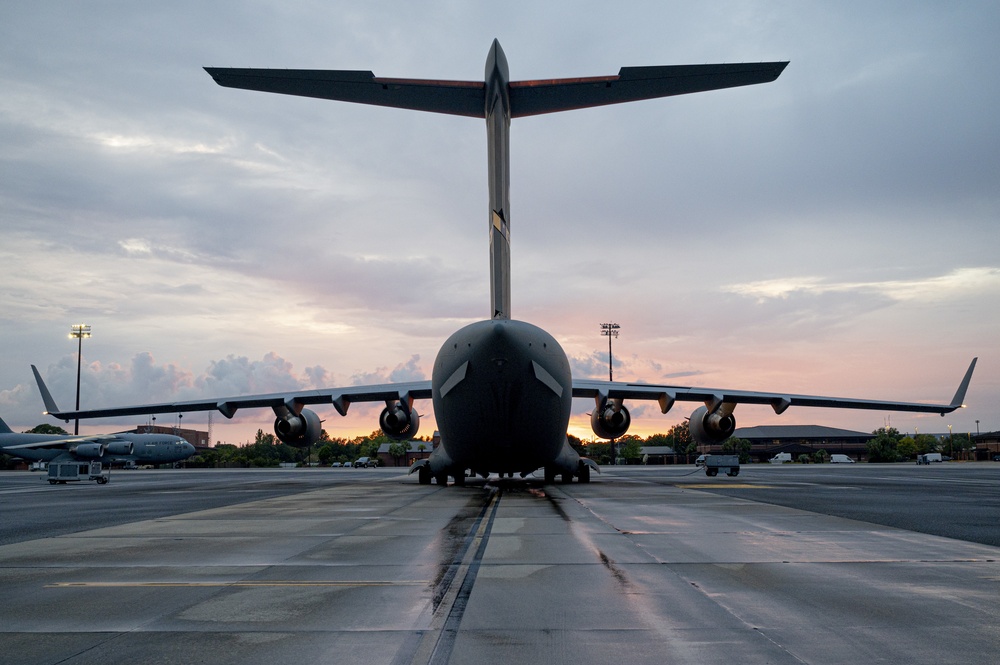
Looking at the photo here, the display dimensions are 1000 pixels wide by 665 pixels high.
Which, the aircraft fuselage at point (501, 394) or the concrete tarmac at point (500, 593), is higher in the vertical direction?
the aircraft fuselage at point (501, 394)

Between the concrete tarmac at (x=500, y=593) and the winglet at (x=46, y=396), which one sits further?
the winglet at (x=46, y=396)

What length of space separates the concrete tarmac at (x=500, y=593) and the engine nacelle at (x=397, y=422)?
1471cm

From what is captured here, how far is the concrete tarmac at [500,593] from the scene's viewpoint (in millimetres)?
4477

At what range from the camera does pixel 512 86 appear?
19.4 meters

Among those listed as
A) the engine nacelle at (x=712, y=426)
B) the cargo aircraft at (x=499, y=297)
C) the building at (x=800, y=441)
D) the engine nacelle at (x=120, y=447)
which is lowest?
the building at (x=800, y=441)

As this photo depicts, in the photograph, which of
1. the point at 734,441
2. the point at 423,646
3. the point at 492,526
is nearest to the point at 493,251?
the point at 492,526

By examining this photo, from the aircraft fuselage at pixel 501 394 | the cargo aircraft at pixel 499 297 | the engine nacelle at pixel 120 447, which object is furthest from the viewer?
the engine nacelle at pixel 120 447

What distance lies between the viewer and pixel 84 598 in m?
6.08

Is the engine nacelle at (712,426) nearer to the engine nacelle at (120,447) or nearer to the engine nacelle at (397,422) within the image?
the engine nacelle at (397,422)

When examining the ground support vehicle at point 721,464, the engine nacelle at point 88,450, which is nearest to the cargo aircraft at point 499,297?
the ground support vehicle at point 721,464

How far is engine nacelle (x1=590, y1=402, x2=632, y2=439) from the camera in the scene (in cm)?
2684

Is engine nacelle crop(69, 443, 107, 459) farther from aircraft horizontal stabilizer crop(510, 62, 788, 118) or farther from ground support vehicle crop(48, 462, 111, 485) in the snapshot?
aircraft horizontal stabilizer crop(510, 62, 788, 118)

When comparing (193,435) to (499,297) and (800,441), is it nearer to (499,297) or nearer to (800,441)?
(800,441)

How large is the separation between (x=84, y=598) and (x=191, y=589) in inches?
32.1
